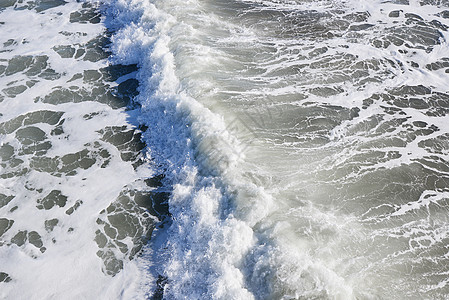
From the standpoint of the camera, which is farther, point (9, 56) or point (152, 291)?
point (9, 56)

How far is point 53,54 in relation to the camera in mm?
16297

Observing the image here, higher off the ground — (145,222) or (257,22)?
(257,22)

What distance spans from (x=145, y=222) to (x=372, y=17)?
55.7 ft

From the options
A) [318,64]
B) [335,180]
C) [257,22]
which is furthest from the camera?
[257,22]

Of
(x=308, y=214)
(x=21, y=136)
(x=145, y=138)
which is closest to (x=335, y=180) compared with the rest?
(x=308, y=214)

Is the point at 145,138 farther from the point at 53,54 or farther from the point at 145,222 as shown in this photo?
the point at 53,54

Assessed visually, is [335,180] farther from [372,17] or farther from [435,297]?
[372,17]

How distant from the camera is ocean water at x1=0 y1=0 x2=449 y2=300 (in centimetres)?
827

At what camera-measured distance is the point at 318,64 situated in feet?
50.2

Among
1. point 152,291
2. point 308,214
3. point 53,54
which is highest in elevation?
point 53,54

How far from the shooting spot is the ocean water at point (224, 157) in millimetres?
8266

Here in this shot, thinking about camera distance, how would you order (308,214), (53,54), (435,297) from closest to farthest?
(435,297)
(308,214)
(53,54)

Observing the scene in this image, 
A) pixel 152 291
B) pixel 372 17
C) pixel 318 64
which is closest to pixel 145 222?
pixel 152 291

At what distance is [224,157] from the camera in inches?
421
